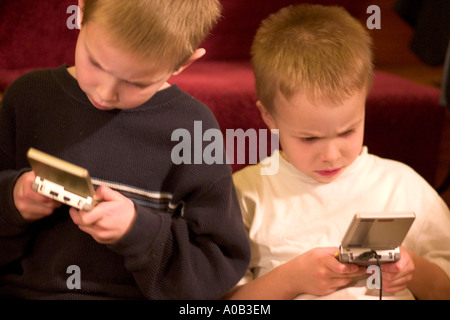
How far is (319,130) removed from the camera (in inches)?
36.8

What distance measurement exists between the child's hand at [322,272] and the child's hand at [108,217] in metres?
0.32

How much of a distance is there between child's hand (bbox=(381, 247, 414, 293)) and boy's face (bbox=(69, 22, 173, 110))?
462mm

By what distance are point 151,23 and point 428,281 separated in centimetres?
65

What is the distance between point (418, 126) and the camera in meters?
1.29

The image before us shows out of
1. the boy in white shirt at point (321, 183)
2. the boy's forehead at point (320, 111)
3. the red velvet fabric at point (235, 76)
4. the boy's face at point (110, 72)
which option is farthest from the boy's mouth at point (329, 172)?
the boy's face at point (110, 72)

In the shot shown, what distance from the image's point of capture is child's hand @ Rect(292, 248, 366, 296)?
2.96 feet

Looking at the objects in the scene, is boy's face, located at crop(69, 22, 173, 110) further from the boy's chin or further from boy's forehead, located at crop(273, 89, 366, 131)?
the boy's chin

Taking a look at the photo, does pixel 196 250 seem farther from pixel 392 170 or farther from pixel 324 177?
pixel 392 170

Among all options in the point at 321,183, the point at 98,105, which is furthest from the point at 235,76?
the point at 98,105

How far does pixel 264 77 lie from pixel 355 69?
15 centimetres

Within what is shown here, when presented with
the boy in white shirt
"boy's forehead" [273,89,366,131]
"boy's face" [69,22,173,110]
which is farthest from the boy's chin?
"boy's face" [69,22,173,110]

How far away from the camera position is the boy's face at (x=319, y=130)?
3.03 ft

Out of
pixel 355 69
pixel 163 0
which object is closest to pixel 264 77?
pixel 355 69

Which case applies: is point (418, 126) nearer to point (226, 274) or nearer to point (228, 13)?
point (228, 13)
